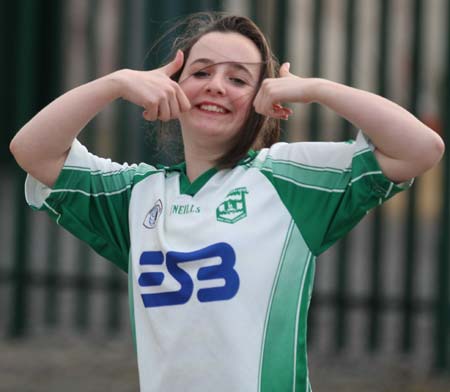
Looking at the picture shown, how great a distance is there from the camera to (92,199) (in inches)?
115

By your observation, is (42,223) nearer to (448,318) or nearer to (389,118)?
(448,318)

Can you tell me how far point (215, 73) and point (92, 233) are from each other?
1.91 feet

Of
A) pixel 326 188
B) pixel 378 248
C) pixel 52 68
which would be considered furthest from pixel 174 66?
pixel 52 68

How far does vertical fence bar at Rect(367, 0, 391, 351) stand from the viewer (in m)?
6.23

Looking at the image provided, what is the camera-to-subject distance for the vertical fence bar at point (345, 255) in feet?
20.7

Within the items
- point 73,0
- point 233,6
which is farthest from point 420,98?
point 73,0

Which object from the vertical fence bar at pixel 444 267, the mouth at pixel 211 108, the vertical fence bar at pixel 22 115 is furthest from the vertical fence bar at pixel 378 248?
the mouth at pixel 211 108

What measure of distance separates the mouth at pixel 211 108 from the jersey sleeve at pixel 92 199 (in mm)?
262

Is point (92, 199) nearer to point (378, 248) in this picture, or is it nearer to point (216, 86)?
point (216, 86)

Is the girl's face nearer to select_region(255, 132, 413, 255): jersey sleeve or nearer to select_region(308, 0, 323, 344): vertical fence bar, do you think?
select_region(255, 132, 413, 255): jersey sleeve

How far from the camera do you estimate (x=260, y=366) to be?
2637mm

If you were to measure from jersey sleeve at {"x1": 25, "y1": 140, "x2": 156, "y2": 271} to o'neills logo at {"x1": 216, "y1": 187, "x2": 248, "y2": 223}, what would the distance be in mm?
297

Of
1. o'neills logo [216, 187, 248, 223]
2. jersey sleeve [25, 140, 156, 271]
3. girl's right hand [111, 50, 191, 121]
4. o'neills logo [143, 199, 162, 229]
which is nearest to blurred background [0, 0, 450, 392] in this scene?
jersey sleeve [25, 140, 156, 271]

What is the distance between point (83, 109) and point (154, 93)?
21 cm
